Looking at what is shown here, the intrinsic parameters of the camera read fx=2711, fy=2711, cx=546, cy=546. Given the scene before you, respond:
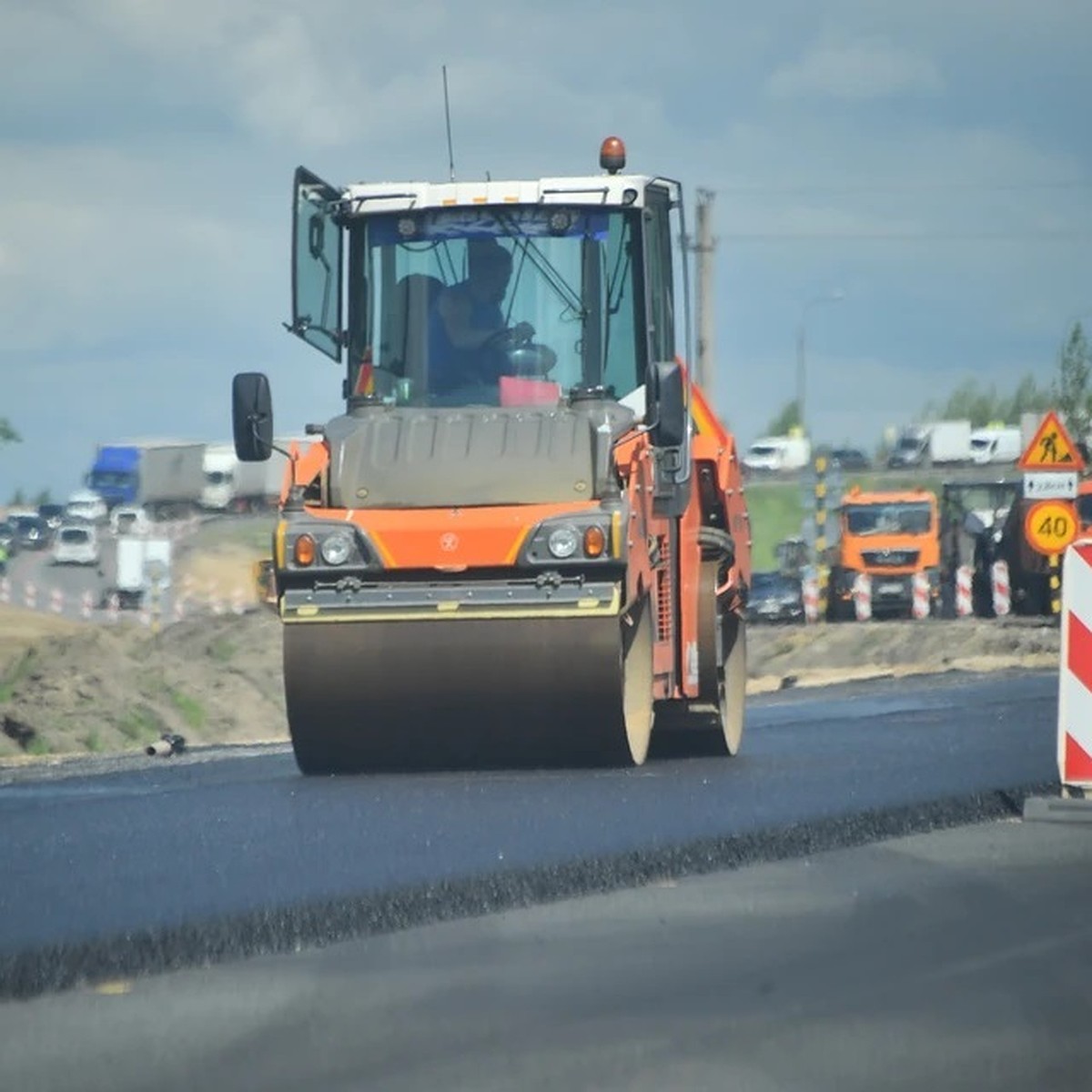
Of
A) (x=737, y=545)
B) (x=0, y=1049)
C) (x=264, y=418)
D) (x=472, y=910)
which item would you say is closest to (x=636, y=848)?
(x=472, y=910)

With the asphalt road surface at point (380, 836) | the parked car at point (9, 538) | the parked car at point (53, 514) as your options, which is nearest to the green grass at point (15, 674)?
the asphalt road surface at point (380, 836)

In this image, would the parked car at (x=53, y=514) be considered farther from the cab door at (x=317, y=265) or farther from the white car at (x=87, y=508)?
the cab door at (x=317, y=265)

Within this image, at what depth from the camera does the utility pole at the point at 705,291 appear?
49791 millimetres

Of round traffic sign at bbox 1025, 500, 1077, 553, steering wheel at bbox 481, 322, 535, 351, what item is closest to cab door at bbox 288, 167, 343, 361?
steering wheel at bbox 481, 322, 535, 351

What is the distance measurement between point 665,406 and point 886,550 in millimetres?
38889

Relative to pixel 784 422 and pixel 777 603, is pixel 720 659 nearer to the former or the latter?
pixel 777 603

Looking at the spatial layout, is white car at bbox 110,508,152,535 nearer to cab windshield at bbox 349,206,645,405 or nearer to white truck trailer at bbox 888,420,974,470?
white truck trailer at bbox 888,420,974,470

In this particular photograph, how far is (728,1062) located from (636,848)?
3.56 m

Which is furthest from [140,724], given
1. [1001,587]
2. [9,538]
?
[9,538]

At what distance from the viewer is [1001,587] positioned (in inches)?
1922

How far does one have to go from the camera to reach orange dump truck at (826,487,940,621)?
52344 millimetres

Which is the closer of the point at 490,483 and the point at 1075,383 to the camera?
the point at 490,483

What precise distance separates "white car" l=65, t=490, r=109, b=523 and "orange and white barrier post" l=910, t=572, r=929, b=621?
45381mm

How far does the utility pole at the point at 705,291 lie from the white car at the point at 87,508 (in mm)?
→ 42763
